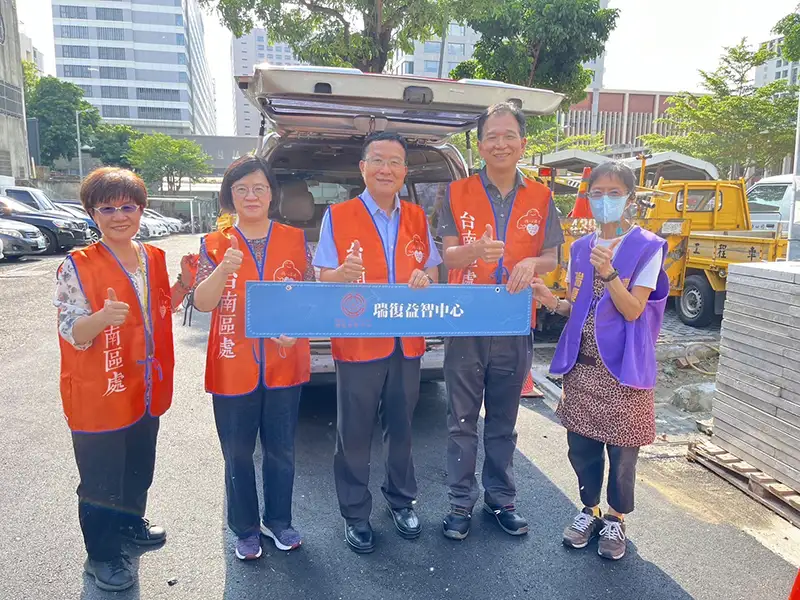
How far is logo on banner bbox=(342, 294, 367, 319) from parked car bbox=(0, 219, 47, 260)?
13.4 meters

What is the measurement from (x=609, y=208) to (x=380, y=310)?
112 cm

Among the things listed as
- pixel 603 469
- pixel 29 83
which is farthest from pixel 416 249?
pixel 29 83

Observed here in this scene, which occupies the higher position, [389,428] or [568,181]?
[568,181]

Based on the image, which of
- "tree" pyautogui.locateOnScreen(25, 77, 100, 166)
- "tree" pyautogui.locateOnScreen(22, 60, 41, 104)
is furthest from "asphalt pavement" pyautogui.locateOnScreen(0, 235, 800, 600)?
"tree" pyautogui.locateOnScreen(22, 60, 41, 104)

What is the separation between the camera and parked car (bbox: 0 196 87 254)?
14.9 m

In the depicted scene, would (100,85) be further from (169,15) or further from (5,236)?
(5,236)

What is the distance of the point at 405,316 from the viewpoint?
254cm

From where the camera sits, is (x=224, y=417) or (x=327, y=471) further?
(x=327, y=471)

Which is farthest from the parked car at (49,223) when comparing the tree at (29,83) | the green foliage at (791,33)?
the tree at (29,83)

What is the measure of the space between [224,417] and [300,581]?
0.78 m

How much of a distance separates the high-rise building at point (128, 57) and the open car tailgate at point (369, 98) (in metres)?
84.9

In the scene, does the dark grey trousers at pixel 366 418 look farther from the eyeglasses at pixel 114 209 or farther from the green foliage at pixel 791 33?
the green foliage at pixel 791 33

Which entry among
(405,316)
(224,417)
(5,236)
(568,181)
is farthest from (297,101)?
(5,236)

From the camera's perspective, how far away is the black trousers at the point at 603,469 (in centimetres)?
265
